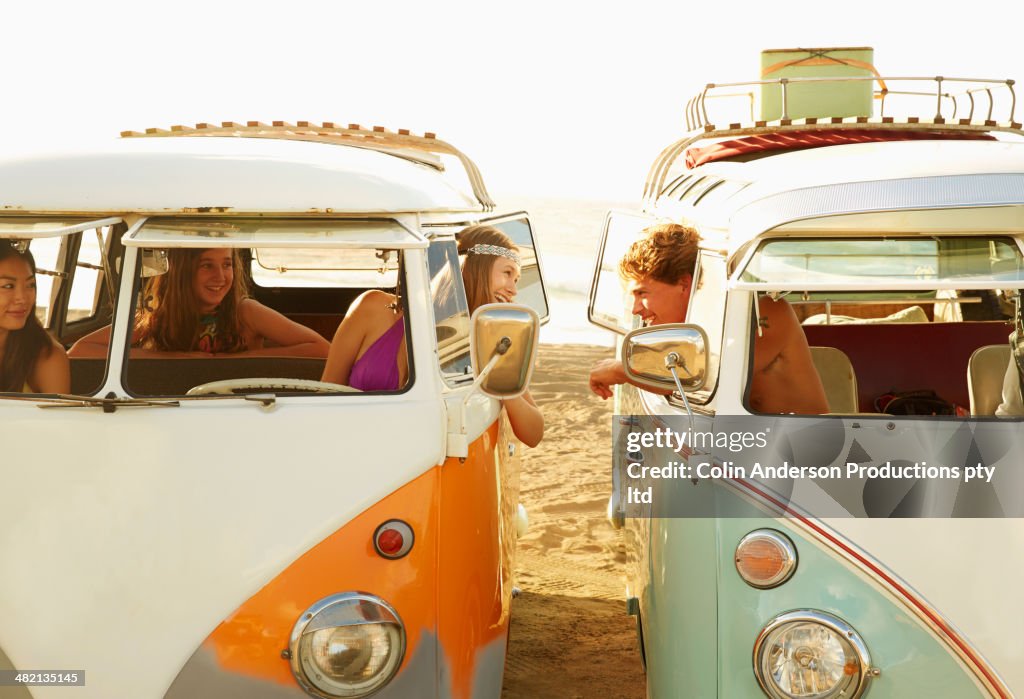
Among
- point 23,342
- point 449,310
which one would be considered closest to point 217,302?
point 23,342

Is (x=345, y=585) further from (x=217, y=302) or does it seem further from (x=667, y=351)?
(x=217, y=302)

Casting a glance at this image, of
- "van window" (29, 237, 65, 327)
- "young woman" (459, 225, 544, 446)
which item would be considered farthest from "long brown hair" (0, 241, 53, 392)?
"young woman" (459, 225, 544, 446)

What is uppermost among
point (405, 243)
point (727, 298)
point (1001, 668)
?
point (405, 243)

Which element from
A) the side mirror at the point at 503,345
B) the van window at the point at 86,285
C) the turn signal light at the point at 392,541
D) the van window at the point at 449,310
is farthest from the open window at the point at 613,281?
the van window at the point at 86,285

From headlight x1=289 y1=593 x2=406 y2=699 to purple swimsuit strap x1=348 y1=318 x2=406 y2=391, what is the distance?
26.5 inches

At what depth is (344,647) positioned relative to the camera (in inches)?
137

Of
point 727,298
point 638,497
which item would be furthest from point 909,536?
point 638,497

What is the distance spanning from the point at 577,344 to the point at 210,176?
15.0 m

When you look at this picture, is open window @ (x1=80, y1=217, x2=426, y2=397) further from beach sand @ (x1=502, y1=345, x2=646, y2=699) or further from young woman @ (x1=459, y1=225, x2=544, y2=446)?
beach sand @ (x1=502, y1=345, x2=646, y2=699)

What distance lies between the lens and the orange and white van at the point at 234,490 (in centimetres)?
348

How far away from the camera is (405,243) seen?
3.54 metres

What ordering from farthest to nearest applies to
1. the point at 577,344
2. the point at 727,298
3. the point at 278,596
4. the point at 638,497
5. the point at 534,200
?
1. the point at 534,200
2. the point at 577,344
3. the point at 638,497
4. the point at 727,298
5. the point at 278,596

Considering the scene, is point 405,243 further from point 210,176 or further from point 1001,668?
point 1001,668

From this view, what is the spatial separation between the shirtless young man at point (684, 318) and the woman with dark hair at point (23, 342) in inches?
72.7
